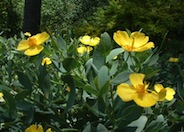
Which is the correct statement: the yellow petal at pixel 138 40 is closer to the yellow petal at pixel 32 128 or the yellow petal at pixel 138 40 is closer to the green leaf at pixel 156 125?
the green leaf at pixel 156 125

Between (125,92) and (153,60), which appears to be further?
(153,60)

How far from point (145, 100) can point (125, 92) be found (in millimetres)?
46

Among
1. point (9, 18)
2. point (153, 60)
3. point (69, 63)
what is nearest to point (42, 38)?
point (69, 63)

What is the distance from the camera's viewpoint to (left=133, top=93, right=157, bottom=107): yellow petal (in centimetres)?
89

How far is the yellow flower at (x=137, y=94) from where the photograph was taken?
89 centimetres

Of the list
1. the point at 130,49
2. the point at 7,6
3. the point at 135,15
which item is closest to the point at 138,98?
the point at 130,49

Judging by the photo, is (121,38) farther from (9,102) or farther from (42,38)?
(9,102)

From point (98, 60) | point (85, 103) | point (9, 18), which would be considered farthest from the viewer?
point (9, 18)

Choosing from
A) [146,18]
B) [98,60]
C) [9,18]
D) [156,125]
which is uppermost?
[98,60]

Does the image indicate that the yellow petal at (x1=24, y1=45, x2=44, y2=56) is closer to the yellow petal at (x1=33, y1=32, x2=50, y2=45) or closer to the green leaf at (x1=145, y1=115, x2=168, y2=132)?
the yellow petal at (x1=33, y1=32, x2=50, y2=45)

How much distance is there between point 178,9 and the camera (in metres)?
6.41

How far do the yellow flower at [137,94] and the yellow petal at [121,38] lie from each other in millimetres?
212

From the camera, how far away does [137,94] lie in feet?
2.98

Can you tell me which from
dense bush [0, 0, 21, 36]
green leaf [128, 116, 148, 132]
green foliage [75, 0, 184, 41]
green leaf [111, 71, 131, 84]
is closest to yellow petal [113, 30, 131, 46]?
green leaf [111, 71, 131, 84]
